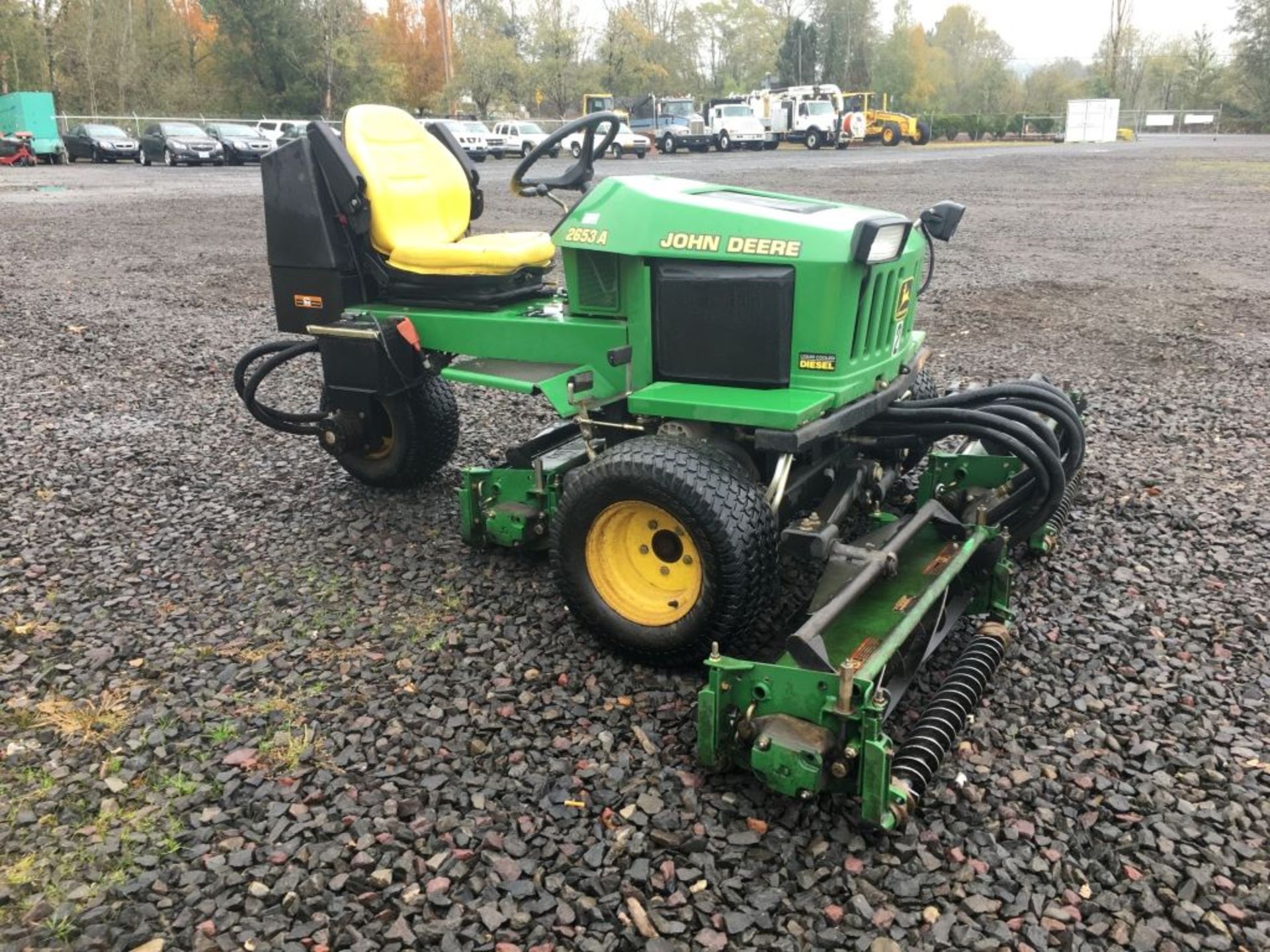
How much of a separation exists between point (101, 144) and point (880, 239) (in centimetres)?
3540

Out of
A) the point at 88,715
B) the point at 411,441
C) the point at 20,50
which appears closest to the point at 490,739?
the point at 88,715

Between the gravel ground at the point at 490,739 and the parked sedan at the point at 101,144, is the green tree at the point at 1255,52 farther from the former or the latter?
the gravel ground at the point at 490,739

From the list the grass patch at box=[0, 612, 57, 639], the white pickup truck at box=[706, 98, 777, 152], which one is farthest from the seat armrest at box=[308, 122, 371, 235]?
the white pickup truck at box=[706, 98, 777, 152]

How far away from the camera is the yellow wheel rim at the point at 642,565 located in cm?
362

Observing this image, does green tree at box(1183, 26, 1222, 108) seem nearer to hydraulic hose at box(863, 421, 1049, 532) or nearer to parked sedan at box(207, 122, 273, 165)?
parked sedan at box(207, 122, 273, 165)

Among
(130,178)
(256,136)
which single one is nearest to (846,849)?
(130,178)

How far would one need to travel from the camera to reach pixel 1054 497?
Answer: 3.79 meters

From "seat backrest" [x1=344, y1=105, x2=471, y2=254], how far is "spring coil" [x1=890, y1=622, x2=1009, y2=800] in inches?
112

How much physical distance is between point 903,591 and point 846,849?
1089 millimetres

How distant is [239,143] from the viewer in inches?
1296

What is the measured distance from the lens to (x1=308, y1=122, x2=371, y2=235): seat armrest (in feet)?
14.4

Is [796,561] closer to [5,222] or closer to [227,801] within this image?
[227,801]

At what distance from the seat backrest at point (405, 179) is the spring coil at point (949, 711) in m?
2.85

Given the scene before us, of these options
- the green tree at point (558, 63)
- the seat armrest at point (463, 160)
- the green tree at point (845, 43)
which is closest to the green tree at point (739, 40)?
the green tree at point (845, 43)
